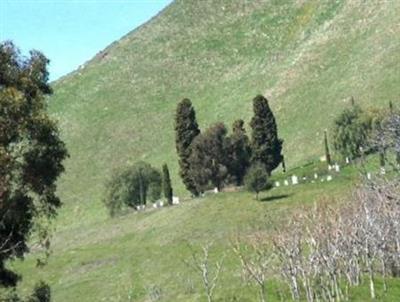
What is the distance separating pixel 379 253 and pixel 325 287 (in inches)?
172

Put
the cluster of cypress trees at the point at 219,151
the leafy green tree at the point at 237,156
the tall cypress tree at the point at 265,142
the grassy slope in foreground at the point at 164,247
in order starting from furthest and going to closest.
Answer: the tall cypress tree at the point at 265,142 < the leafy green tree at the point at 237,156 < the cluster of cypress trees at the point at 219,151 < the grassy slope in foreground at the point at 164,247

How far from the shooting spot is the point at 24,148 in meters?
29.0

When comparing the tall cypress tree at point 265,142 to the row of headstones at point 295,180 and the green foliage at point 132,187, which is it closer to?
the row of headstones at point 295,180

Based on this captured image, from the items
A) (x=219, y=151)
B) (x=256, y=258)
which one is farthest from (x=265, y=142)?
(x=256, y=258)

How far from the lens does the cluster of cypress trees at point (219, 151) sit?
3841 inches

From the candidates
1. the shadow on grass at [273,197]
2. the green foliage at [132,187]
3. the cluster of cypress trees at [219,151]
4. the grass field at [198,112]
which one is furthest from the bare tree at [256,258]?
the green foliage at [132,187]

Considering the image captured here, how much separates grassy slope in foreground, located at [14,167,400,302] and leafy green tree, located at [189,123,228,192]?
7152mm

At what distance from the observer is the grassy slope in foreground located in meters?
66.3

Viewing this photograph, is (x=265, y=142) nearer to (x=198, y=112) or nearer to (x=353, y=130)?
(x=353, y=130)

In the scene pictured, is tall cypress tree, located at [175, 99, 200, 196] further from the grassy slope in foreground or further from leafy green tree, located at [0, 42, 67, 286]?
leafy green tree, located at [0, 42, 67, 286]

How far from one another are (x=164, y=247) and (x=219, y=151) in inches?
852

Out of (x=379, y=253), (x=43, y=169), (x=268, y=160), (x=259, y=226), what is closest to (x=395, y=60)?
(x=268, y=160)

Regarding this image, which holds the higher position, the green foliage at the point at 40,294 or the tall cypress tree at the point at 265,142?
the tall cypress tree at the point at 265,142

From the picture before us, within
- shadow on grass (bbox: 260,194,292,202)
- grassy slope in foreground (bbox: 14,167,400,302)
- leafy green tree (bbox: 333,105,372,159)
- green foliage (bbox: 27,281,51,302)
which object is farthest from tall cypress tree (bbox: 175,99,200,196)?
green foliage (bbox: 27,281,51,302)
